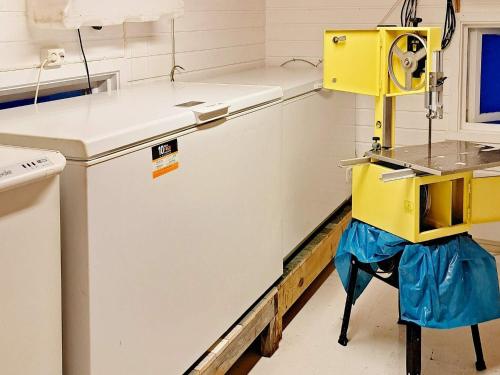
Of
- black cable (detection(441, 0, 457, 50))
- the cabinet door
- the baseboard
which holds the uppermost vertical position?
black cable (detection(441, 0, 457, 50))

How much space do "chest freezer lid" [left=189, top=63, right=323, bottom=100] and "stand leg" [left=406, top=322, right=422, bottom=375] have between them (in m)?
1.26

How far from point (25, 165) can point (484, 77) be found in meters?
3.59

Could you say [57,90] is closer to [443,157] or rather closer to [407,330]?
[443,157]

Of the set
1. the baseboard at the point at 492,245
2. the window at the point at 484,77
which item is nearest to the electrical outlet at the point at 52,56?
the window at the point at 484,77

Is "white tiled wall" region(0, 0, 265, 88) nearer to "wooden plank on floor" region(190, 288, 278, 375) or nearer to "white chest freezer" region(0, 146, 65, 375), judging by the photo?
"white chest freezer" region(0, 146, 65, 375)

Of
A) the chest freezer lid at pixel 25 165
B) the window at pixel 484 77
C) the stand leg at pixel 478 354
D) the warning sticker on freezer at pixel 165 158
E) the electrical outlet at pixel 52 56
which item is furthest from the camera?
the window at pixel 484 77

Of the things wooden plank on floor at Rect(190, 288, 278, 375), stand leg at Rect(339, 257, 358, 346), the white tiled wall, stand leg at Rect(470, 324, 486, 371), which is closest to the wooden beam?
wooden plank on floor at Rect(190, 288, 278, 375)

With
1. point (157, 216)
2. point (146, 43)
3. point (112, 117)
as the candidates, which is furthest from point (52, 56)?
point (157, 216)

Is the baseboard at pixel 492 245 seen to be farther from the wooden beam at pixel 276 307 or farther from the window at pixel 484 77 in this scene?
the wooden beam at pixel 276 307

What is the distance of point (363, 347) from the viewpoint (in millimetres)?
3182

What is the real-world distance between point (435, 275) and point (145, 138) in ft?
4.45

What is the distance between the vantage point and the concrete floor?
9.83ft

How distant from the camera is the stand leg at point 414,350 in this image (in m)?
2.72

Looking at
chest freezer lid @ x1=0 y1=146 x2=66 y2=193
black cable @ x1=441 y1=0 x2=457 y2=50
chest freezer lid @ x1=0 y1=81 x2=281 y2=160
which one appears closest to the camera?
chest freezer lid @ x1=0 y1=146 x2=66 y2=193
